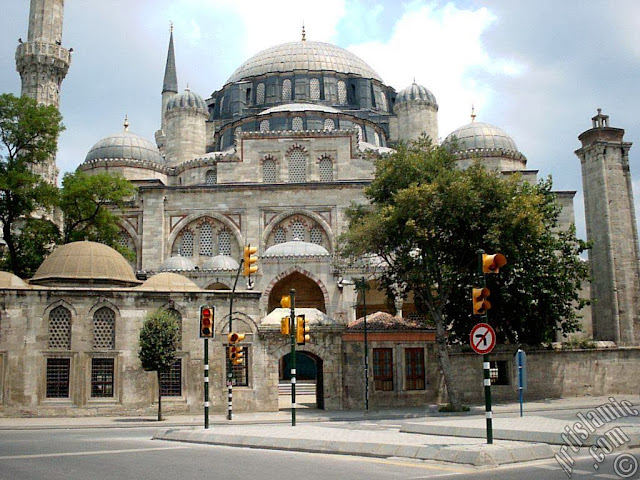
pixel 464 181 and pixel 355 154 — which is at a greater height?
pixel 355 154

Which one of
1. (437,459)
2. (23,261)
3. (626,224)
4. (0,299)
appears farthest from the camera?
(626,224)

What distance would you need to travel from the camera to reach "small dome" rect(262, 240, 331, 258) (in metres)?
35.9

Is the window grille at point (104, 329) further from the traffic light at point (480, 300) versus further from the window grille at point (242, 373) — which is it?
the traffic light at point (480, 300)

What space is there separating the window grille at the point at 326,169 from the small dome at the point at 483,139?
7824 mm

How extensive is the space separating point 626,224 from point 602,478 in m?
28.8

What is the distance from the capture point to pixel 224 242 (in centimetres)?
4062

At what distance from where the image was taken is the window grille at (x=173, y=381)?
25422 millimetres

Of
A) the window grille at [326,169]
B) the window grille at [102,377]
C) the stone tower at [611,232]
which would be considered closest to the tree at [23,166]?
the window grille at [102,377]

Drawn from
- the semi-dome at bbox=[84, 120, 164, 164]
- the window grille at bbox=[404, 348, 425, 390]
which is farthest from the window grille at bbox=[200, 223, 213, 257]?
the window grille at bbox=[404, 348, 425, 390]

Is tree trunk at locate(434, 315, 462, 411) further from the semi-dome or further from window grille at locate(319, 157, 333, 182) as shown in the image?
the semi-dome

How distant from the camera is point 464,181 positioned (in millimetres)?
24625

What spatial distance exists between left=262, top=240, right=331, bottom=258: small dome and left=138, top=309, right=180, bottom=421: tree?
12.3 m

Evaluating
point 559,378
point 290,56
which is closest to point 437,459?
point 559,378

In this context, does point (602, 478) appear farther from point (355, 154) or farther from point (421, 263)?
point (355, 154)
